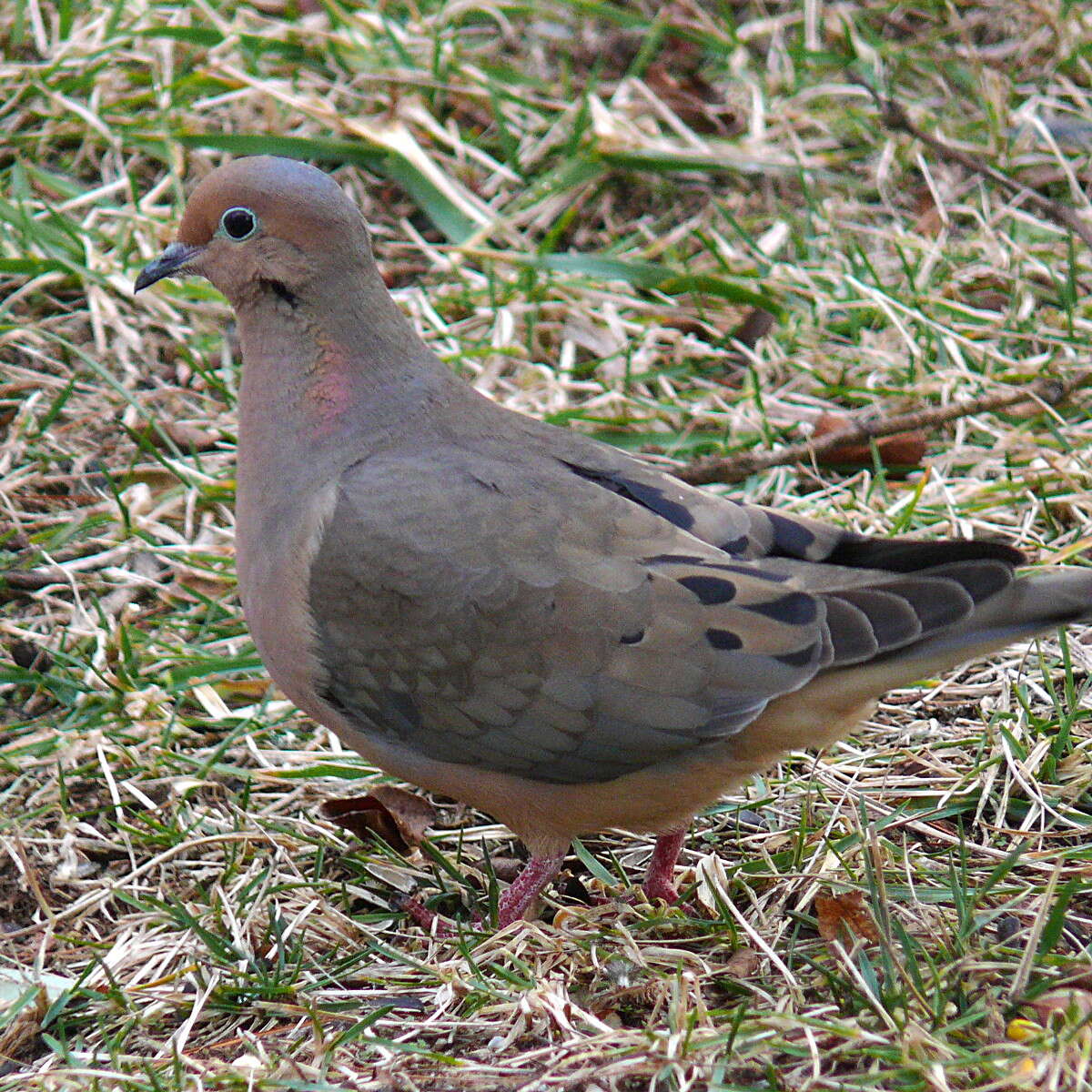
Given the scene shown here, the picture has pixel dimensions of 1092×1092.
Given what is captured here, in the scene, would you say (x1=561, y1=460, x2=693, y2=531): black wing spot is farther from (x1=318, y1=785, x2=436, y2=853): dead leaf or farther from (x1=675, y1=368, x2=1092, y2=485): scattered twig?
(x1=675, y1=368, x2=1092, y2=485): scattered twig

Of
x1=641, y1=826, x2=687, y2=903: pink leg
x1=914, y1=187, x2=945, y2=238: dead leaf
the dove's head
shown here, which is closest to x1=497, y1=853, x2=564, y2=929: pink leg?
x1=641, y1=826, x2=687, y2=903: pink leg

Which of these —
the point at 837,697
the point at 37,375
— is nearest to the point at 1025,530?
the point at 837,697

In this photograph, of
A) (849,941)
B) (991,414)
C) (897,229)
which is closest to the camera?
(849,941)

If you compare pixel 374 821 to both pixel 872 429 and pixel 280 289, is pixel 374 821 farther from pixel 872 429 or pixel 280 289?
pixel 872 429

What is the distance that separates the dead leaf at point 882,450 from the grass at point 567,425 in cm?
5

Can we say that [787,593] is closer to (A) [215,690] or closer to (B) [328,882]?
(B) [328,882]

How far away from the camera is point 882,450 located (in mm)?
4449

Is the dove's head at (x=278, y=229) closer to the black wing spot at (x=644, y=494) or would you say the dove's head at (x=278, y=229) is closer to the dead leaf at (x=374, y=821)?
the black wing spot at (x=644, y=494)

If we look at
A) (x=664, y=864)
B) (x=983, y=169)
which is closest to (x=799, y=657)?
(x=664, y=864)

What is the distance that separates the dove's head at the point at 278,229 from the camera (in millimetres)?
3287

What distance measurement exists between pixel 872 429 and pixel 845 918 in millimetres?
1833

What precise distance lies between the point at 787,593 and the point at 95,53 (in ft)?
12.4

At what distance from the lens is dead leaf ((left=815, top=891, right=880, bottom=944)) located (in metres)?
2.90

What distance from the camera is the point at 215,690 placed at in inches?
151
